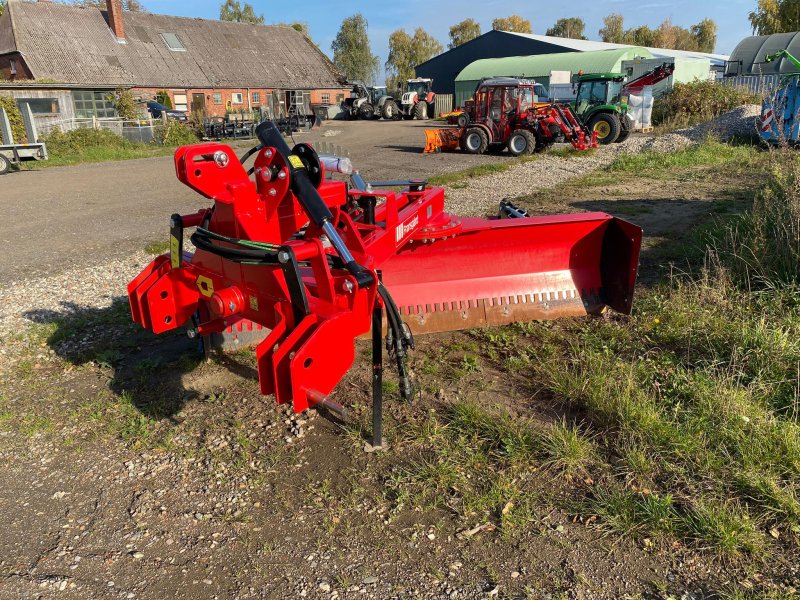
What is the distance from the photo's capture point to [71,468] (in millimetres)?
3004

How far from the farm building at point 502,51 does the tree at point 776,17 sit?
5.56 meters

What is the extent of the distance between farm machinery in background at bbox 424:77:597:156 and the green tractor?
147 cm

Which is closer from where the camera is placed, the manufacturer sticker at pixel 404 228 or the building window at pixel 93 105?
the manufacturer sticker at pixel 404 228

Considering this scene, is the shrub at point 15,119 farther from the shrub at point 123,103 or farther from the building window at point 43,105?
the shrub at point 123,103

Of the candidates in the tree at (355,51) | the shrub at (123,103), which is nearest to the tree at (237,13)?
the tree at (355,51)

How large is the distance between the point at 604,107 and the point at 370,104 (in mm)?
20528

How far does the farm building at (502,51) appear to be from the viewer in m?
37.7

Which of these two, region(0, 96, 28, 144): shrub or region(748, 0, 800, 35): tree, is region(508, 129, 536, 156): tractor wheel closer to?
region(0, 96, 28, 144): shrub

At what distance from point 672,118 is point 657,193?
1496cm

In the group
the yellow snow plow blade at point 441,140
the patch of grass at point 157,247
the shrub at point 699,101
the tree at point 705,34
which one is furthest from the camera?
the tree at point 705,34

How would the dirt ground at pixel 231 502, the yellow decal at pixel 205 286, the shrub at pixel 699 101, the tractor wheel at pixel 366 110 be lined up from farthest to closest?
the tractor wheel at pixel 366 110, the shrub at pixel 699 101, the yellow decal at pixel 205 286, the dirt ground at pixel 231 502

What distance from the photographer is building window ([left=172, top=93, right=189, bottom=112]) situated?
33281mm

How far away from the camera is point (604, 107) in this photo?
59.2 ft

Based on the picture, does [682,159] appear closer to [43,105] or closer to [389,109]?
[43,105]
